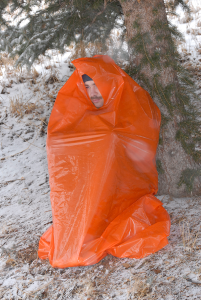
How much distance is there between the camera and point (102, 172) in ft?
5.66

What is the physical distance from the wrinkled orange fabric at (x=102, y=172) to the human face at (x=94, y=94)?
0.11ft

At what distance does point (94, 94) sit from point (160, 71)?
57cm

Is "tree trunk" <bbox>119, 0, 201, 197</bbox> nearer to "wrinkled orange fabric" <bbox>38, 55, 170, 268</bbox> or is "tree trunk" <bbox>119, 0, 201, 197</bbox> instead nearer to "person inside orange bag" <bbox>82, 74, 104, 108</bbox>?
"wrinkled orange fabric" <bbox>38, 55, 170, 268</bbox>

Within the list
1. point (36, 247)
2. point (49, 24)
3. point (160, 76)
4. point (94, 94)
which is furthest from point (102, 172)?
point (49, 24)

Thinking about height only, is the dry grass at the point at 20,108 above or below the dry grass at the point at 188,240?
above

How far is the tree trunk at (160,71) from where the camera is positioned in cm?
201

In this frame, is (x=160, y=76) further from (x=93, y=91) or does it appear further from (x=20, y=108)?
(x=20, y=108)

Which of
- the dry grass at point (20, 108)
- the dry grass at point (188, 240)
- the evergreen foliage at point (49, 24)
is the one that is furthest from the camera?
the dry grass at point (20, 108)

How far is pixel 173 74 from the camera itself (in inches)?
82.4

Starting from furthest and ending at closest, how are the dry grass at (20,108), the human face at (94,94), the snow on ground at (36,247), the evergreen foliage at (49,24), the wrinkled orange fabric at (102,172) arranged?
the dry grass at (20,108)
the evergreen foliage at (49,24)
the human face at (94,94)
the wrinkled orange fabric at (102,172)
the snow on ground at (36,247)

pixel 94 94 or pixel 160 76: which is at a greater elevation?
pixel 160 76

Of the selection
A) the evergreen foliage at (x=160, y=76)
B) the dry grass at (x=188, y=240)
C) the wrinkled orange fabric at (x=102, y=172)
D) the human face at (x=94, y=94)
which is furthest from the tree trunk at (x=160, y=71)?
the dry grass at (x=188, y=240)

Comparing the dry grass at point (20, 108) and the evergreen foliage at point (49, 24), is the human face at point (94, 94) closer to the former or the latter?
the evergreen foliage at point (49, 24)

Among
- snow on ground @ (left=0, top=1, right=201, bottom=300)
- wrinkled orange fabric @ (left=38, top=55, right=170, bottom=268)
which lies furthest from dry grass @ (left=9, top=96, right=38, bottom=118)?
wrinkled orange fabric @ (left=38, top=55, right=170, bottom=268)
